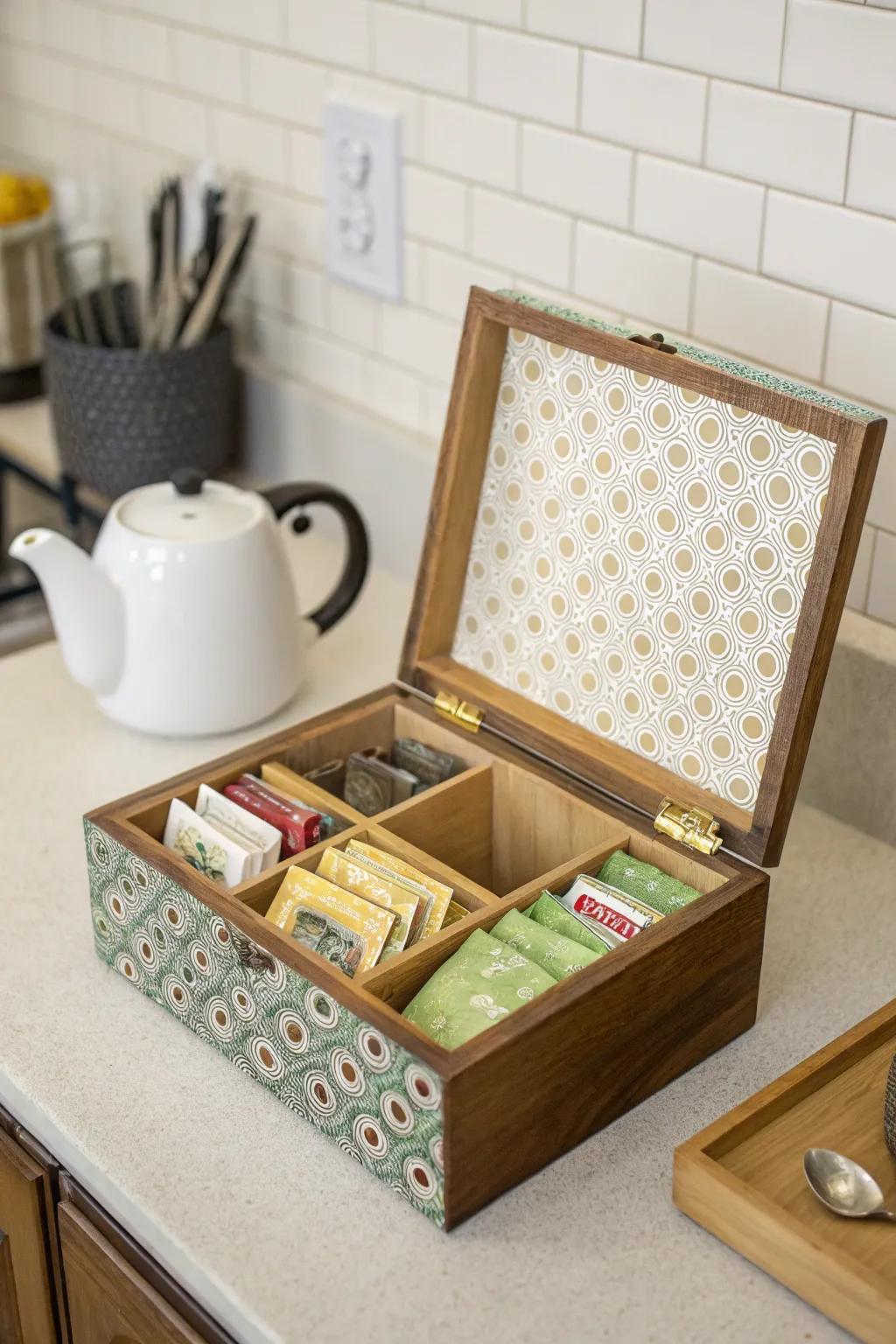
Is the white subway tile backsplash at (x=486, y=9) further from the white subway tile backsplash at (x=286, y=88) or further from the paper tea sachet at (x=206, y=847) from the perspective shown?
the paper tea sachet at (x=206, y=847)

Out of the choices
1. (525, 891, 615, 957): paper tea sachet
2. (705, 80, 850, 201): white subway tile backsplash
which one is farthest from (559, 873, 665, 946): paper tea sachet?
(705, 80, 850, 201): white subway tile backsplash

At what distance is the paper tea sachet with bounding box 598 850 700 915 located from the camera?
1071mm

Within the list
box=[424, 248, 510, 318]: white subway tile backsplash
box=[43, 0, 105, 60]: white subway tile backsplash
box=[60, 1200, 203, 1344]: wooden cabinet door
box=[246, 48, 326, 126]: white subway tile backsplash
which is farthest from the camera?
box=[43, 0, 105, 60]: white subway tile backsplash

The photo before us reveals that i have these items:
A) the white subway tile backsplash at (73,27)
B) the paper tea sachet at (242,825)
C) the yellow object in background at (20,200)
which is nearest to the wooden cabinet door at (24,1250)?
the paper tea sachet at (242,825)

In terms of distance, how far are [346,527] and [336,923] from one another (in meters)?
0.54

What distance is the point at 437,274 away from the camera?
5.30ft

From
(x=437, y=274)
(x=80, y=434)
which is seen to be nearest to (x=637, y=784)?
(x=437, y=274)

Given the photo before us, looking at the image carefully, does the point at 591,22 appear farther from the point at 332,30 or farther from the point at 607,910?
the point at 607,910

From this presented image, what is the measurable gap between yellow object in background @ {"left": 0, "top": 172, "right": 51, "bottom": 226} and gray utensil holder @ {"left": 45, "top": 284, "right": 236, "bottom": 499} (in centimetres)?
27

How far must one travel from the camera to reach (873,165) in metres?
1.17

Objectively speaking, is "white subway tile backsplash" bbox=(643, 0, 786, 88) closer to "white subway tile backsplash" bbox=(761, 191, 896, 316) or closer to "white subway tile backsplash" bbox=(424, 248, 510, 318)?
"white subway tile backsplash" bbox=(761, 191, 896, 316)

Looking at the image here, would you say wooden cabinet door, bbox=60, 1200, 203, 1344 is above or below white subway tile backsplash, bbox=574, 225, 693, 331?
below

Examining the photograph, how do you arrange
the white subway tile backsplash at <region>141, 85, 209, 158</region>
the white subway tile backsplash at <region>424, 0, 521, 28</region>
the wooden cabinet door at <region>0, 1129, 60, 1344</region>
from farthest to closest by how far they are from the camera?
the white subway tile backsplash at <region>141, 85, 209, 158</region>, the white subway tile backsplash at <region>424, 0, 521, 28</region>, the wooden cabinet door at <region>0, 1129, 60, 1344</region>

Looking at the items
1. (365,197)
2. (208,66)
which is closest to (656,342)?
(365,197)
